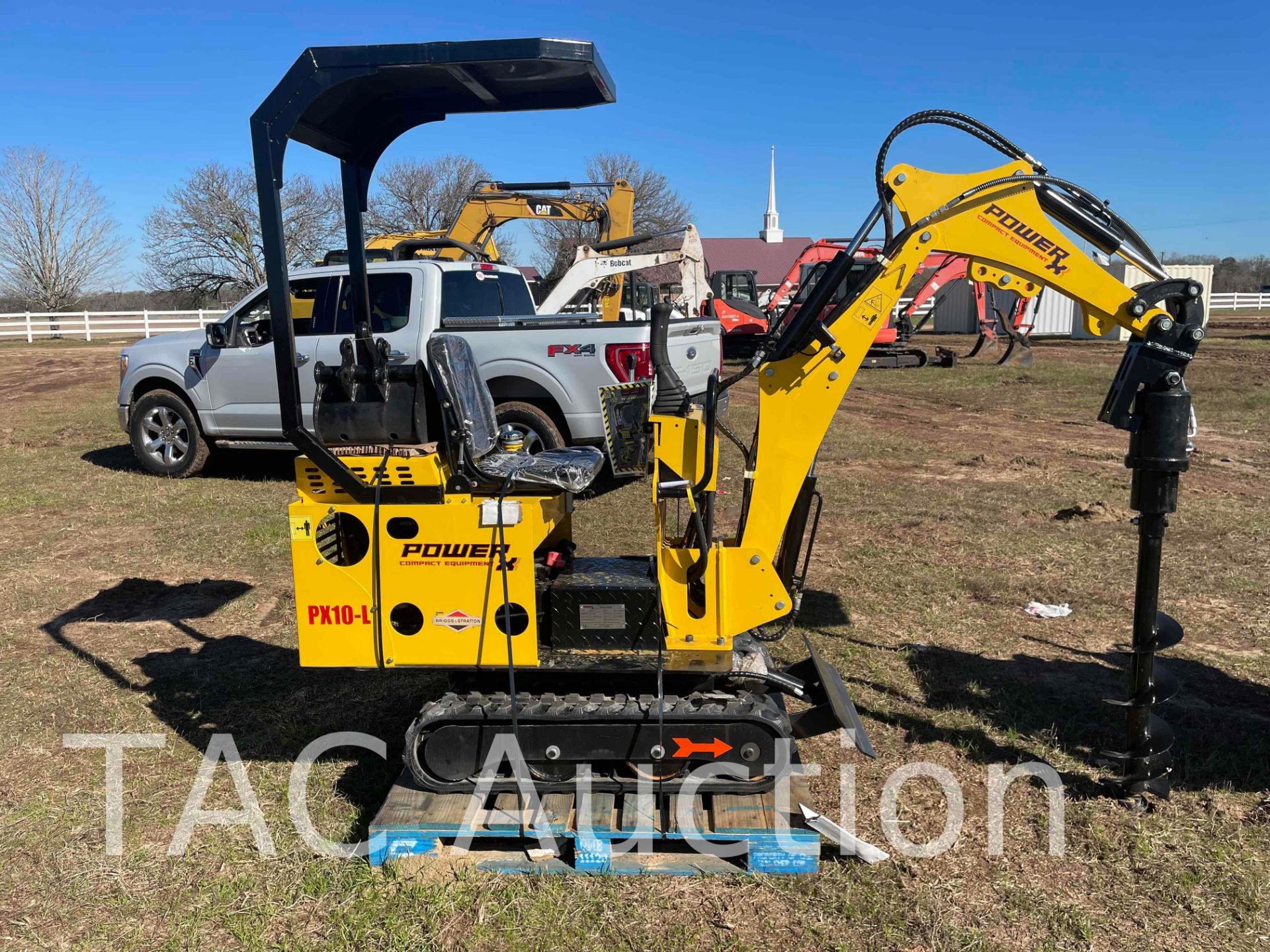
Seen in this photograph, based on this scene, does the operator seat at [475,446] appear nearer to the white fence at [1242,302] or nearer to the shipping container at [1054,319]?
the shipping container at [1054,319]

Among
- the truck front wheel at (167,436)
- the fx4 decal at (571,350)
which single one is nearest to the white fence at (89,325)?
the truck front wheel at (167,436)

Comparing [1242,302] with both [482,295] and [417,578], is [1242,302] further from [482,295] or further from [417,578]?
[417,578]

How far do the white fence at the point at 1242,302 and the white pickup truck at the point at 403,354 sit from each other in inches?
1918

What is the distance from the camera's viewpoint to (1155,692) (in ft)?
13.2

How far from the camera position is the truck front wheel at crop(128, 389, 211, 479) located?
Answer: 10203 mm

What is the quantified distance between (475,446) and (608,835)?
1682 millimetres

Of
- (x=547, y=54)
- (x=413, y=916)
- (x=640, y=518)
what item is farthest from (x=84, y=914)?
(x=640, y=518)

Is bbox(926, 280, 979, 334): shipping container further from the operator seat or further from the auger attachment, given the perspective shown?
the operator seat

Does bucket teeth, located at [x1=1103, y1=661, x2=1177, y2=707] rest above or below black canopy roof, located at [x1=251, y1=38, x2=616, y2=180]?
below

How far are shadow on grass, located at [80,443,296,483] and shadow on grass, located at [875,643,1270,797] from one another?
738 centimetres

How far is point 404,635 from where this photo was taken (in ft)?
12.6

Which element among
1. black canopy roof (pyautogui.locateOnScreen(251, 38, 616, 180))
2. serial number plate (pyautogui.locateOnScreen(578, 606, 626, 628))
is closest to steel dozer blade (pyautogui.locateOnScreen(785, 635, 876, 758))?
serial number plate (pyautogui.locateOnScreen(578, 606, 626, 628))

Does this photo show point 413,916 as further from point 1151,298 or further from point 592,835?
point 1151,298

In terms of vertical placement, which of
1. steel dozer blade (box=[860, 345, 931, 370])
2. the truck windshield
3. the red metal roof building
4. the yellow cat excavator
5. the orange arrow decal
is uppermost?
the red metal roof building
